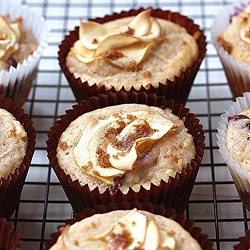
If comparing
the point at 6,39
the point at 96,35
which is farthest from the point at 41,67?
the point at 96,35

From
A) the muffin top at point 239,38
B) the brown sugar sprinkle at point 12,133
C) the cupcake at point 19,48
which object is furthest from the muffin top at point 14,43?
the muffin top at point 239,38

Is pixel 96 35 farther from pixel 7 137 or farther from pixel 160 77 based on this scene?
pixel 7 137

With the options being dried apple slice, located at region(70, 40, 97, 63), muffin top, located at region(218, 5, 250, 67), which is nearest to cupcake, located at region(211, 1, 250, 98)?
muffin top, located at region(218, 5, 250, 67)

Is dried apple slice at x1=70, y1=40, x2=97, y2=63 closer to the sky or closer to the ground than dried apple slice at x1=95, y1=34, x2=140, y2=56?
closer to the ground

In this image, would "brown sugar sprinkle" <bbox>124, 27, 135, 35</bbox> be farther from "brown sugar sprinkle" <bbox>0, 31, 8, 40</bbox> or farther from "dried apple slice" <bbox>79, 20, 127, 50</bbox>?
"brown sugar sprinkle" <bbox>0, 31, 8, 40</bbox>

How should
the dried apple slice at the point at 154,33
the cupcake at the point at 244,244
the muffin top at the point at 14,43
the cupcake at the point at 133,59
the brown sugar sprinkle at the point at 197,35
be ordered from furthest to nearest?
the brown sugar sprinkle at the point at 197,35
the muffin top at the point at 14,43
the dried apple slice at the point at 154,33
the cupcake at the point at 133,59
the cupcake at the point at 244,244

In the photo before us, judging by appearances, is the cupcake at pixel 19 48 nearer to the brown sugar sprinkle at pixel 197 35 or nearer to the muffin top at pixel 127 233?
the brown sugar sprinkle at pixel 197 35

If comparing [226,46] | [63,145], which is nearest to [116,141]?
[63,145]
